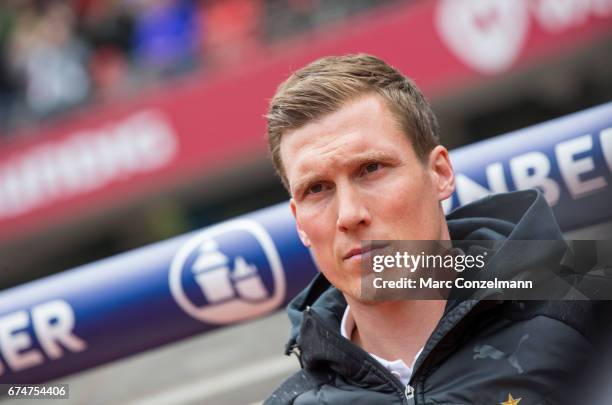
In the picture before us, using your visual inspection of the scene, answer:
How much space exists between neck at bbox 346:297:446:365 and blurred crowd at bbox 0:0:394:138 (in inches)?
327

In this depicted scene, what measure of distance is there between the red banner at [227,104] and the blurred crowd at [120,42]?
0.24m

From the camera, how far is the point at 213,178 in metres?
11.5

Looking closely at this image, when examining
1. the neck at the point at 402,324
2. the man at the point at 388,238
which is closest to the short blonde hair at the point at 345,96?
the man at the point at 388,238

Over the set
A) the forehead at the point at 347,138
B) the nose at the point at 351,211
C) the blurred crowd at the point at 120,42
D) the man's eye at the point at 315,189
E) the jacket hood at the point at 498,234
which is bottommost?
the jacket hood at the point at 498,234

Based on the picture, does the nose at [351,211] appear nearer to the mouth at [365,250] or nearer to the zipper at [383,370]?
the mouth at [365,250]

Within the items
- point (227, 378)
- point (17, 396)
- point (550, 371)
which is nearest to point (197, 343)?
point (227, 378)

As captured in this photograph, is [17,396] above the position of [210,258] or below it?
below

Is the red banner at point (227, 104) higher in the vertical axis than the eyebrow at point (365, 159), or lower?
higher

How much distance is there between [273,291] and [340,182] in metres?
0.72

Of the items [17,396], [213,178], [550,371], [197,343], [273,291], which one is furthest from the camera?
[213,178]

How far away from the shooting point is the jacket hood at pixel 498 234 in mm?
2092

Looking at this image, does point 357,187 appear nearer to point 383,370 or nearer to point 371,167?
point 371,167

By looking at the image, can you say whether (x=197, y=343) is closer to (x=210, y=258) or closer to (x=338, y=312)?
(x=210, y=258)

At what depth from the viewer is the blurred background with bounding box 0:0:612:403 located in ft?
31.3
